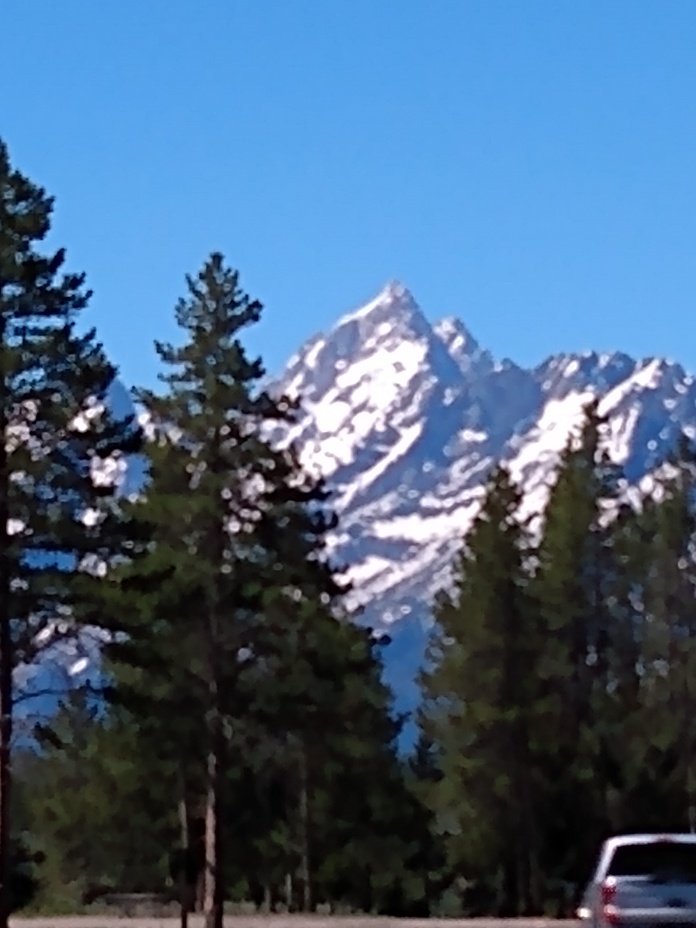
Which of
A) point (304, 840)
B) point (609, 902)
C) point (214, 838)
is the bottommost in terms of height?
point (609, 902)

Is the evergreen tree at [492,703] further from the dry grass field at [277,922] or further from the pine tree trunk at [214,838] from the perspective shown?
the pine tree trunk at [214,838]

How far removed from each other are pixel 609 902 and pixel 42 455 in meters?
18.5

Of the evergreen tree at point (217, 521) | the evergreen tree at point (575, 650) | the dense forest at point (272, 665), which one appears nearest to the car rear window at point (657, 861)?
the dense forest at point (272, 665)

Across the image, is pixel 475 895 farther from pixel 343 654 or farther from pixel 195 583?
pixel 195 583

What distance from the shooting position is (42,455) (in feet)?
136

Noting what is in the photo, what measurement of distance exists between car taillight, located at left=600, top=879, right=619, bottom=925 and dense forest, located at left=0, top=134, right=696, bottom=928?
13.8m

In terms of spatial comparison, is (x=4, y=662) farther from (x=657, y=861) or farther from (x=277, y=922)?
(x=277, y=922)

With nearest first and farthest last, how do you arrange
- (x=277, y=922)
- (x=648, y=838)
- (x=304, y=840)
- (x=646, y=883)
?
(x=646, y=883)
(x=648, y=838)
(x=277, y=922)
(x=304, y=840)

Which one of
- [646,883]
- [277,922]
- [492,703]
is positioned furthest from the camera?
[492,703]

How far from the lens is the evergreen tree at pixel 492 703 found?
7544 centimetres

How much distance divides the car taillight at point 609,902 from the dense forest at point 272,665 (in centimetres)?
1380

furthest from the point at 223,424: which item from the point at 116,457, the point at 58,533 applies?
the point at 58,533

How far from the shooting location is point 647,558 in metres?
92.2

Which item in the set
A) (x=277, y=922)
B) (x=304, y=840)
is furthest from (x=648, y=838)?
(x=304, y=840)
